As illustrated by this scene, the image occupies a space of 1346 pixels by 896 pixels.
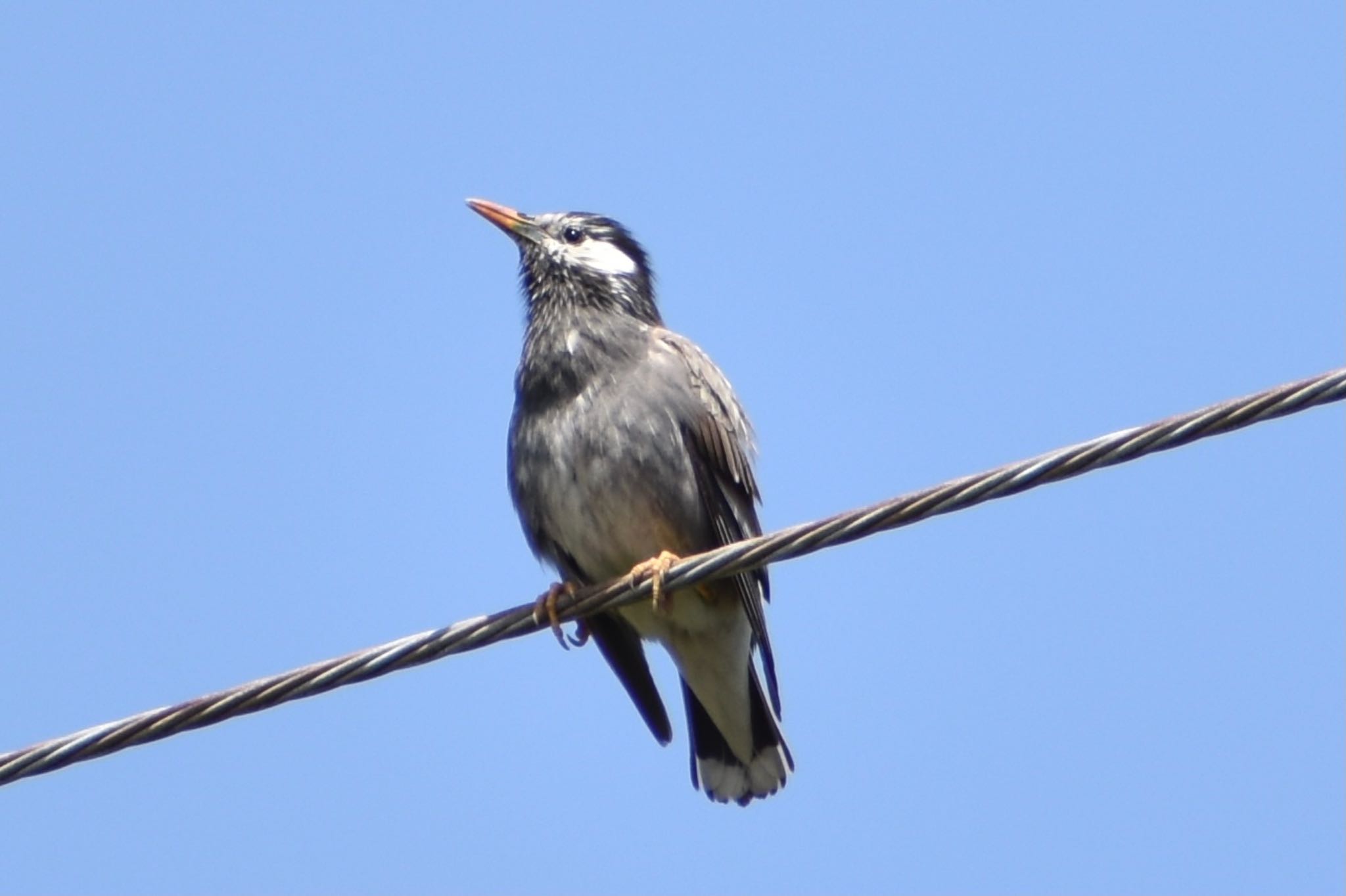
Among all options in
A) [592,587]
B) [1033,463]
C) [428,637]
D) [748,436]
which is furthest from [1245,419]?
[748,436]

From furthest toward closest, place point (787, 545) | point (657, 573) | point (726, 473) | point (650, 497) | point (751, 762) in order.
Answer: point (751, 762) → point (726, 473) → point (650, 497) → point (657, 573) → point (787, 545)

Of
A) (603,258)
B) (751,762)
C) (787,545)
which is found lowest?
(751,762)

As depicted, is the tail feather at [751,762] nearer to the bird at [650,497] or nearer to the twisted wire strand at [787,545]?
the bird at [650,497]

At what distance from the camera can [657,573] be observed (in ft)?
20.5


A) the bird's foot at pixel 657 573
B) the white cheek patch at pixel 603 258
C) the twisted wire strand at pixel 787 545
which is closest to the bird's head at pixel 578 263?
the white cheek patch at pixel 603 258

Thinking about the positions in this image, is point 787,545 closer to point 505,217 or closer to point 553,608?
point 553,608

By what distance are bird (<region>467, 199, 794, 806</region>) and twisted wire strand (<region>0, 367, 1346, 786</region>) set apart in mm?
1452

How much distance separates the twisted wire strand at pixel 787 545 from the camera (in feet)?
14.8

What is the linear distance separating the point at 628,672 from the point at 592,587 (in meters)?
1.00

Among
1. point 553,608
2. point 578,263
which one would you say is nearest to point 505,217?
point 578,263

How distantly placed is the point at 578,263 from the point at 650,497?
5.12 feet

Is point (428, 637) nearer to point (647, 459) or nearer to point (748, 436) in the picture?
point (647, 459)

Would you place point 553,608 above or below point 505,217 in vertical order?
below

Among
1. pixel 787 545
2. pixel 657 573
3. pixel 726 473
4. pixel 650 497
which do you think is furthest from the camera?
pixel 726 473
